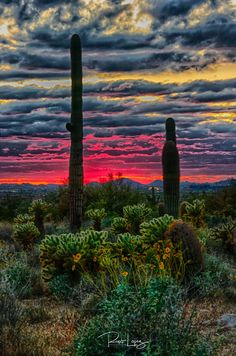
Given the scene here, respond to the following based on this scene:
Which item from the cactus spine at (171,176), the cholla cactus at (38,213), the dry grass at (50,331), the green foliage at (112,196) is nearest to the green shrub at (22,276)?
the dry grass at (50,331)

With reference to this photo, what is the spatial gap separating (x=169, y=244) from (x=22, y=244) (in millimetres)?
8197

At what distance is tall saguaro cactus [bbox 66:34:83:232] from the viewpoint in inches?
709

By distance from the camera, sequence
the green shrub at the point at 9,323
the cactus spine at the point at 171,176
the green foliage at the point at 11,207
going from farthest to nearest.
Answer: the green foliage at the point at 11,207, the cactus spine at the point at 171,176, the green shrub at the point at 9,323

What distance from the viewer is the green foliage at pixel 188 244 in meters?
9.86

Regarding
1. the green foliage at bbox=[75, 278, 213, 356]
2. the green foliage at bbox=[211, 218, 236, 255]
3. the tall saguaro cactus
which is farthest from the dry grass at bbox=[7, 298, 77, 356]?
the tall saguaro cactus

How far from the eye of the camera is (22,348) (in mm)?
5949

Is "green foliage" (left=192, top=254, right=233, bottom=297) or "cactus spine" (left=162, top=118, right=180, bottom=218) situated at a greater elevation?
"cactus spine" (left=162, top=118, right=180, bottom=218)

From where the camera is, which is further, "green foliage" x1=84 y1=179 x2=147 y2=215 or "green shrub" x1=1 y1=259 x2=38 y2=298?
"green foliage" x1=84 y1=179 x2=147 y2=215

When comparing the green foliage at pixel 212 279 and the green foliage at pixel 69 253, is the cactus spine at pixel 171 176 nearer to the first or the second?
the green foliage at pixel 212 279

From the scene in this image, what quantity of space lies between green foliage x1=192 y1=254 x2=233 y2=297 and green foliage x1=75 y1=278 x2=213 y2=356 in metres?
3.36

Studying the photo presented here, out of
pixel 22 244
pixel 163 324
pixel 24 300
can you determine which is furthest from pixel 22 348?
pixel 22 244

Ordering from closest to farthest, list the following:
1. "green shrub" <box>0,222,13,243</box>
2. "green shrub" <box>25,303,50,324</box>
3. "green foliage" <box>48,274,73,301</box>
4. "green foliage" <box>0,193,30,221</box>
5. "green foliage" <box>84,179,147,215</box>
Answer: "green shrub" <box>25,303,50,324</box> < "green foliage" <box>48,274,73,301</box> < "green shrub" <box>0,222,13,243</box> < "green foliage" <box>84,179,147,215</box> < "green foliage" <box>0,193,30,221</box>

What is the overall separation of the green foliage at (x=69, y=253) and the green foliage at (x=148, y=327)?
446cm

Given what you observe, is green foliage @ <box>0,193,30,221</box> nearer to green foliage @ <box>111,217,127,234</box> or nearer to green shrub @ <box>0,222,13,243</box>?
green shrub @ <box>0,222,13,243</box>
